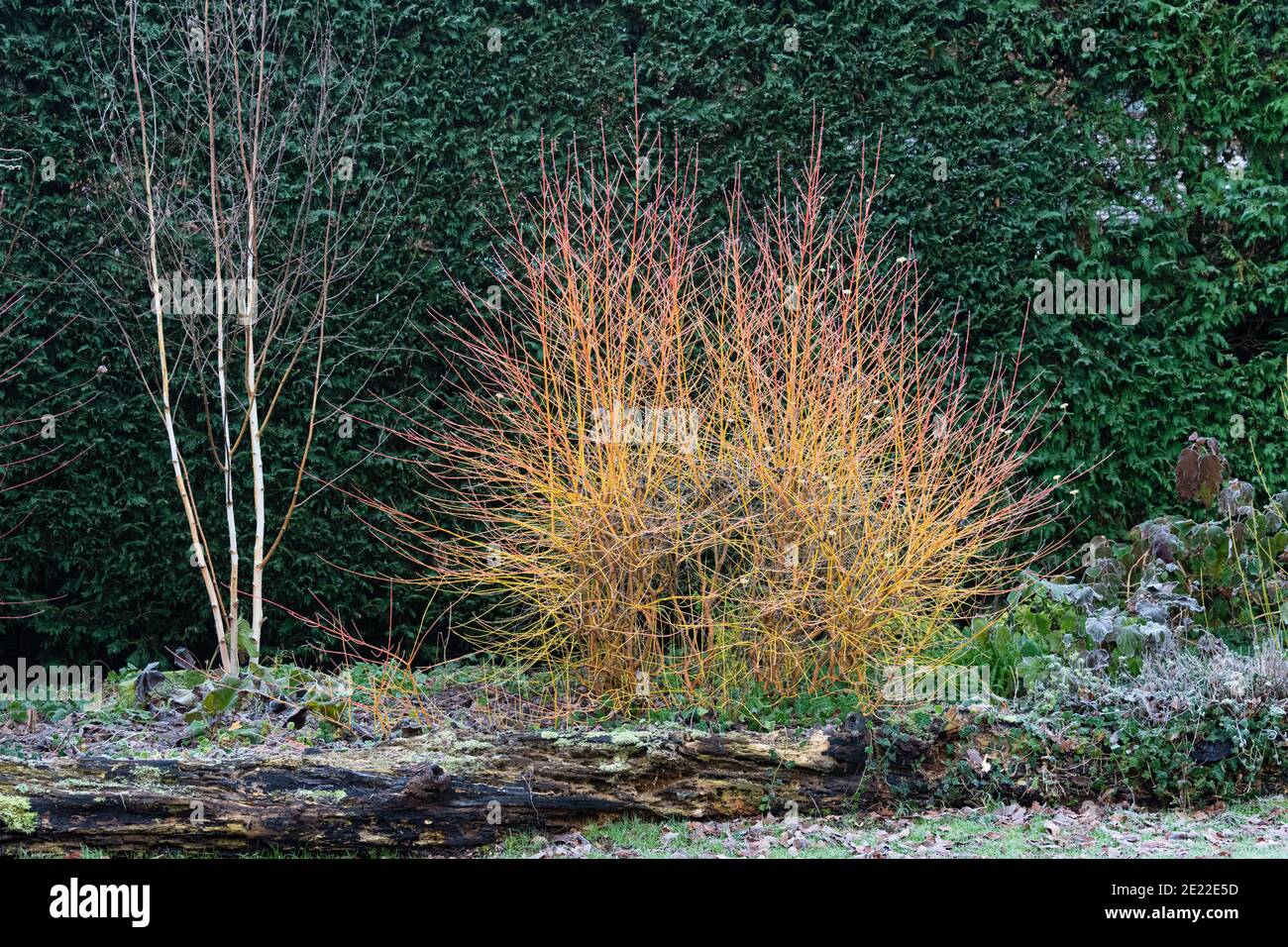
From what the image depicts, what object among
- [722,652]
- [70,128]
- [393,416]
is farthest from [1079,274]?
[70,128]

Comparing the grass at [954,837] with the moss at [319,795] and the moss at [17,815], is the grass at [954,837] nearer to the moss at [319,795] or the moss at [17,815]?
the moss at [319,795]

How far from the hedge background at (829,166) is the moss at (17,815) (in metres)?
2.08

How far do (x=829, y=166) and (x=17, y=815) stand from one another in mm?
4799

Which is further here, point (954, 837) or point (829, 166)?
point (829, 166)

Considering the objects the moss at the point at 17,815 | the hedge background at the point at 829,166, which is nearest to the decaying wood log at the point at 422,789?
the moss at the point at 17,815

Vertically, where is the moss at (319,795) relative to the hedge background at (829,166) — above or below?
below

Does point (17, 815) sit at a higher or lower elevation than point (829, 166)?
lower

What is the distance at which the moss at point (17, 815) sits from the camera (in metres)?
3.91

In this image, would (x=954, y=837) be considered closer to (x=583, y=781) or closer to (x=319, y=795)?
(x=583, y=781)

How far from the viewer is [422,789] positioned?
4.01m

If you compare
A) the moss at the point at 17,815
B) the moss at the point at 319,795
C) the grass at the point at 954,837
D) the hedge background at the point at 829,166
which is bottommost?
the grass at the point at 954,837

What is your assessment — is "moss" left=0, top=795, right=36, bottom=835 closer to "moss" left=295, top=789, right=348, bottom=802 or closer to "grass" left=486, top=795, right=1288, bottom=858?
"moss" left=295, top=789, right=348, bottom=802

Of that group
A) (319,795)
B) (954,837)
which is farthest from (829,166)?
(319,795)

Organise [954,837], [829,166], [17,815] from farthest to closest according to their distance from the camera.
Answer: [829,166]
[954,837]
[17,815]
